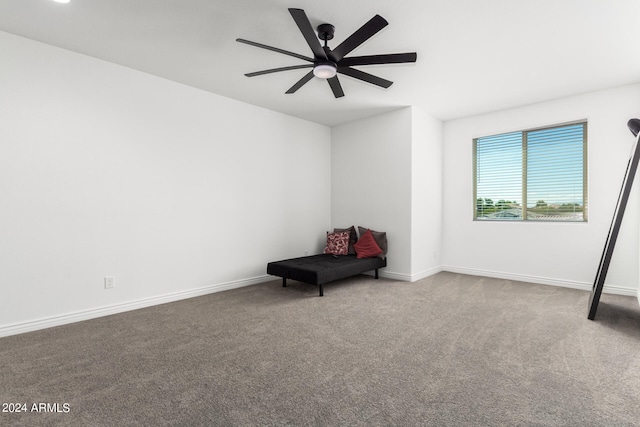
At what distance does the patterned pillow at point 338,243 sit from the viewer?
4.94 metres


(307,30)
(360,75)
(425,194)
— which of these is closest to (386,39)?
(360,75)

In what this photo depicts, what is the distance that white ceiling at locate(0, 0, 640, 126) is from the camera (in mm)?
2395

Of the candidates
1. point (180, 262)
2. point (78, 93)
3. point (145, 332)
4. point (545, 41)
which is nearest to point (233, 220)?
point (180, 262)

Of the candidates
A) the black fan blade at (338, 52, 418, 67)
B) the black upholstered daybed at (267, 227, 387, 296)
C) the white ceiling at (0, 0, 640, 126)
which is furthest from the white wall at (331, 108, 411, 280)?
the black fan blade at (338, 52, 418, 67)

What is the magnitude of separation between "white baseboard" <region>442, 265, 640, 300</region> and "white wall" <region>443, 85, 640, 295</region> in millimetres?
11

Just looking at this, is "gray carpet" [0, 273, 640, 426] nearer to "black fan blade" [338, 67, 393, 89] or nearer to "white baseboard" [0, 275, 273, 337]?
"white baseboard" [0, 275, 273, 337]

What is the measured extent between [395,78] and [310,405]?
11.0ft

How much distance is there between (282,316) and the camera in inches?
126

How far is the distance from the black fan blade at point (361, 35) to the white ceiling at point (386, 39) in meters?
0.29

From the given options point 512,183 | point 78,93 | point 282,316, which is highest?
point 78,93

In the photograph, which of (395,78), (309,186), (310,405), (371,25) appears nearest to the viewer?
(310,405)

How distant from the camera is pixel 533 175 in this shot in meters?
4.63

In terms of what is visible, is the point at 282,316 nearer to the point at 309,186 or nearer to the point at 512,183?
the point at 309,186

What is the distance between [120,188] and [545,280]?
556 centimetres
